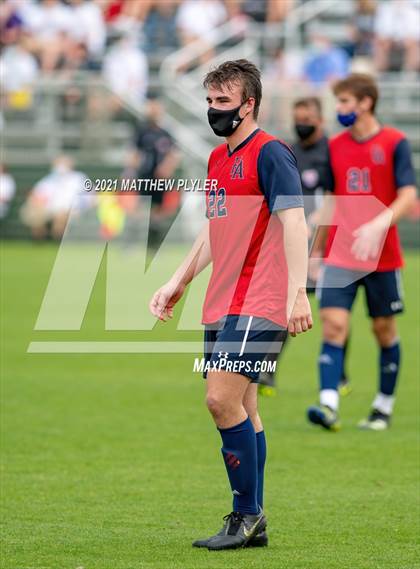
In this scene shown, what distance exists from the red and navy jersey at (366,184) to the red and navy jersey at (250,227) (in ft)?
10.1

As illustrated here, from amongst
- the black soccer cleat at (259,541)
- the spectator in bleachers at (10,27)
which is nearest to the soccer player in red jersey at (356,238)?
the black soccer cleat at (259,541)

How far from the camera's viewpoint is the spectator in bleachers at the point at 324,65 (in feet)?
76.9

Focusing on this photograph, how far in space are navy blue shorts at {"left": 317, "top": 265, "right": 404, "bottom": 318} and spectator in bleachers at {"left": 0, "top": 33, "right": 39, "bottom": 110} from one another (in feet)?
54.9

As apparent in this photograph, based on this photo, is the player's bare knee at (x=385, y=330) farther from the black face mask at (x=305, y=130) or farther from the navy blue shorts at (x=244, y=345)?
the navy blue shorts at (x=244, y=345)

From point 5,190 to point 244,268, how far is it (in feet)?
61.0

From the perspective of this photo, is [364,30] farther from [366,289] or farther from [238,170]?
[238,170]

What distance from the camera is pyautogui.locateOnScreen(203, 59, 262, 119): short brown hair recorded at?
18.3 feet

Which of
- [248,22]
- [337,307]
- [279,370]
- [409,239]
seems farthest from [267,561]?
[248,22]

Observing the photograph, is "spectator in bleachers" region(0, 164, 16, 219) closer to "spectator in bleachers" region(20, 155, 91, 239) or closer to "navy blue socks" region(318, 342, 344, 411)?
"spectator in bleachers" region(20, 155, 91, 239)

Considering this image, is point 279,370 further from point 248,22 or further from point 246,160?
point 248,22

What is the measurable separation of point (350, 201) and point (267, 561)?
3.95 m

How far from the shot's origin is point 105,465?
7609mm

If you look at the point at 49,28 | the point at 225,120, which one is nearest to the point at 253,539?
the point at 225,120

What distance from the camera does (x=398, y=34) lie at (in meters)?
23.9
